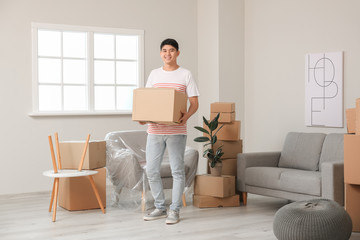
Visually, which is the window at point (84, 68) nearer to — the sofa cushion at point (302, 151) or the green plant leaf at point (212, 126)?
the green plant leaf at point (212, 126)

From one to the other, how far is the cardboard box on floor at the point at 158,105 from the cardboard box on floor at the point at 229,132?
1.21 metres

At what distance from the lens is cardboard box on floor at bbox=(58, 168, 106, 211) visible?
4.75m

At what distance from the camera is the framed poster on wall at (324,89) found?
5289mm

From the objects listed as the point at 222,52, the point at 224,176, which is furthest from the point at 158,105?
the point at 222,52

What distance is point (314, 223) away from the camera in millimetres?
3377

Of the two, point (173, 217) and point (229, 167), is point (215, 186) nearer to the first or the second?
point (229, 167)

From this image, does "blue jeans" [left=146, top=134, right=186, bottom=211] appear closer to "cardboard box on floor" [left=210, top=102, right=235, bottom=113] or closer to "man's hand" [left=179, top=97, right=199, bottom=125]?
"man's hand" [left=179, top=97, right=199, bottom=125]

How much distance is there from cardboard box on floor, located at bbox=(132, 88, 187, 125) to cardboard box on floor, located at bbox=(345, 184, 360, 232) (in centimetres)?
141

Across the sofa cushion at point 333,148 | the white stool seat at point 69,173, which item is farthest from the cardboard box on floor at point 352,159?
the white stool seat at point 69,173

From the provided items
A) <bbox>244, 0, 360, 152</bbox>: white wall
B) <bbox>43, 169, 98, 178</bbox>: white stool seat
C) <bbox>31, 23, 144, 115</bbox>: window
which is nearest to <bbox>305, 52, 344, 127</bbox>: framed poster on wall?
<bbox>244, 0, 360, 152</bbox>: white wall

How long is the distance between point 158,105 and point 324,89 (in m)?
2.20

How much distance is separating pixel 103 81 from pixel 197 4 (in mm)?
1663

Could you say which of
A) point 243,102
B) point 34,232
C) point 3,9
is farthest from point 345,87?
point 3,9

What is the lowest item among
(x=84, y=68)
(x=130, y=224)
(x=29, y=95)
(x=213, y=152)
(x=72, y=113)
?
(x=130, y=224)
